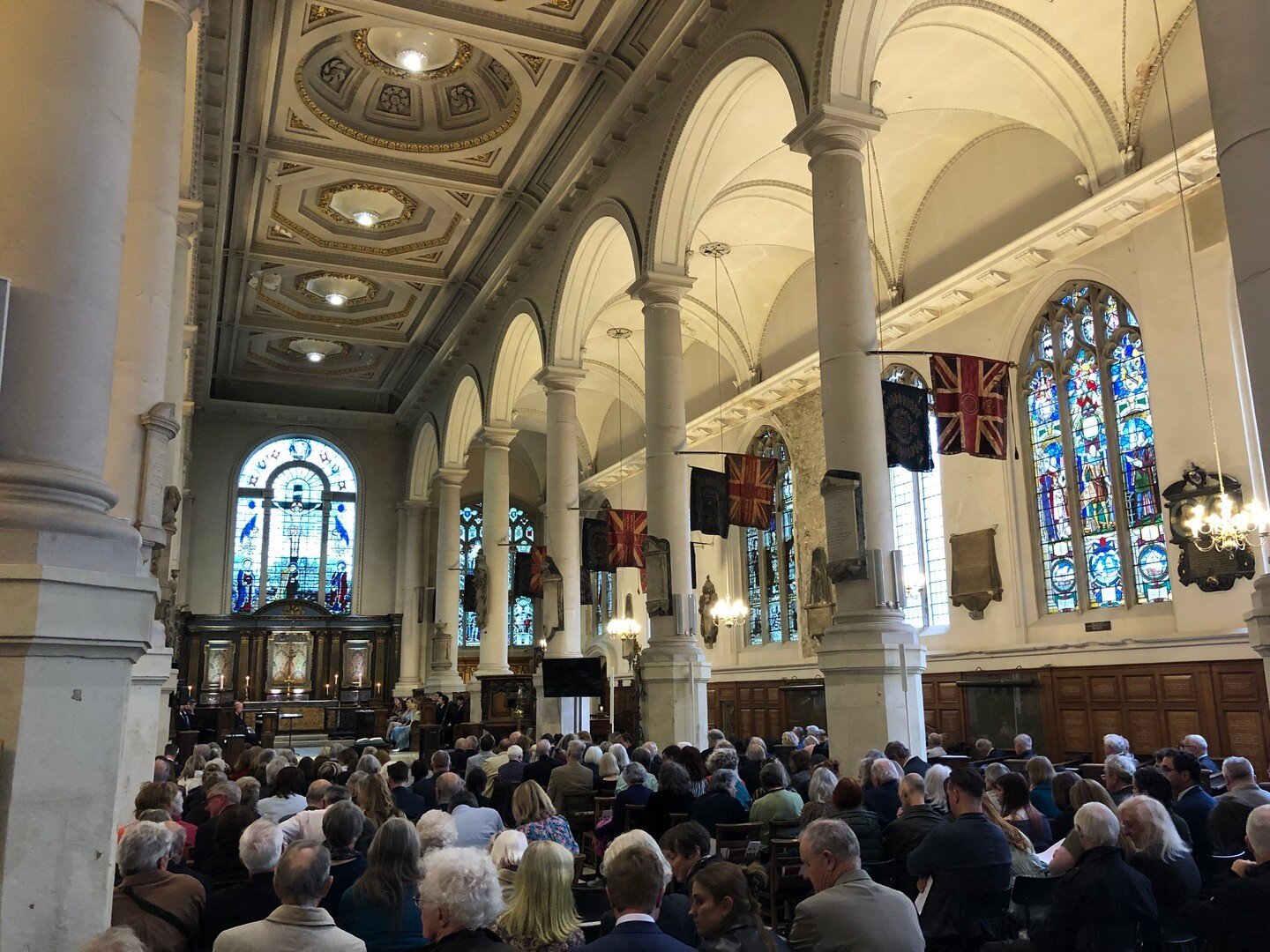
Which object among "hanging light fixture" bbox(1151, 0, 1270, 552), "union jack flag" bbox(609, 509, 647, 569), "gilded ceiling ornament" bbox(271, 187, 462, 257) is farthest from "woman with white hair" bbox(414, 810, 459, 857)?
"gilded ceiling ornament" bbox(271, 187, 462, 257)

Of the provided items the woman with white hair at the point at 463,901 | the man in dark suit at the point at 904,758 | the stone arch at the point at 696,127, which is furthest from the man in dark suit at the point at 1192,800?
the stone arch at the point at 696,127

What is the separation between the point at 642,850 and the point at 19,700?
6.00ft

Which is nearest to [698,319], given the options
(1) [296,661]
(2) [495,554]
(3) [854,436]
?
(2) [495,554]

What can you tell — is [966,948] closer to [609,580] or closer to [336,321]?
[336,321]

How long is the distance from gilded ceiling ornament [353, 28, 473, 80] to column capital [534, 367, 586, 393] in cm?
463

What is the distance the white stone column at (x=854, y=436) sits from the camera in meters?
8.30

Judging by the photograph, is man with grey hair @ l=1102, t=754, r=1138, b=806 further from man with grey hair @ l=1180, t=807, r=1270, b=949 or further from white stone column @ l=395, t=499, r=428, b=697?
white stone column @ l=395, t=499, r=428, b=697

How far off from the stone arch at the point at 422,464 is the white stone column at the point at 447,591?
7.11 feet

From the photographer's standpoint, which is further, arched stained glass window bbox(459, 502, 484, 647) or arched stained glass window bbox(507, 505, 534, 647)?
arched stained glass window bbox(507, 505, 534, 647)

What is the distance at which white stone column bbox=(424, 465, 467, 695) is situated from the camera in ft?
71.7

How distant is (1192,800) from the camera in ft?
17.6

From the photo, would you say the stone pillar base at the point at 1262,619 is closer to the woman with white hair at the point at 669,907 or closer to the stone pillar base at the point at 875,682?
Result: the woman with white hair at the point at 669,907

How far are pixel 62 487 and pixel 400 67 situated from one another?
11.9 m

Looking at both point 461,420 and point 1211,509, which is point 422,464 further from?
point 1211,509
